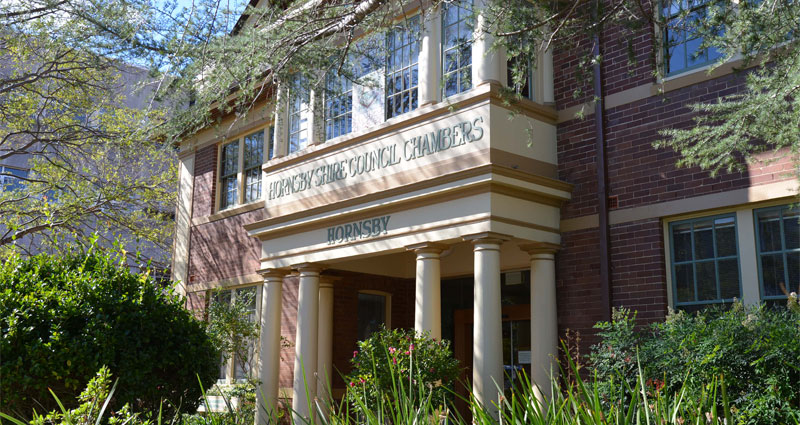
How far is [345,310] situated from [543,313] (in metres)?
5.12

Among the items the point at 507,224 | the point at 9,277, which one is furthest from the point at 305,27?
the point at 9,277

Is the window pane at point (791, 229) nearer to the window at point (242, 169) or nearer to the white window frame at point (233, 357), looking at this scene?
the white window frame at point (233, 357)

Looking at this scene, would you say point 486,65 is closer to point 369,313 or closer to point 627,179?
point 627,179

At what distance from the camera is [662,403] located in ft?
8.29

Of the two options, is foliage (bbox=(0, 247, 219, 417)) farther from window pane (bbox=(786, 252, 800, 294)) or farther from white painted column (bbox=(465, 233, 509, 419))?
window pane (bbox=(786, 252, 800, 294))

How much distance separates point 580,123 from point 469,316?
4.58m

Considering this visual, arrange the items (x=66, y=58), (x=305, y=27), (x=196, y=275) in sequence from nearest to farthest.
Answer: (x=305, y=27) → (x=196, y=275) → (x=66, y=58)

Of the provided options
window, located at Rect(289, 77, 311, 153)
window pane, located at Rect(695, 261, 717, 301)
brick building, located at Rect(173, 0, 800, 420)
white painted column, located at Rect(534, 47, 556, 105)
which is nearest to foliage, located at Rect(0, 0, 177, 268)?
window, located at Rect(289, 77, 311, 153)

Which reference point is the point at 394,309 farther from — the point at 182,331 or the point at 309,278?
the point at 182,331

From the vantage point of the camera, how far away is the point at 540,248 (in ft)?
33.0

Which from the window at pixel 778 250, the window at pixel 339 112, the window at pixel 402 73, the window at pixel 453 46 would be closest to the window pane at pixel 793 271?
the window at pixel 778 250

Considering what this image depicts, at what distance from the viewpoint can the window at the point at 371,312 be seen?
47.2 ft

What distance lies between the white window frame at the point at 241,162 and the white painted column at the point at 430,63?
502cm

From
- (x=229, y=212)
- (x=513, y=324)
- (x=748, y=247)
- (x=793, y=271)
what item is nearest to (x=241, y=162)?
(x=229, y=212)
